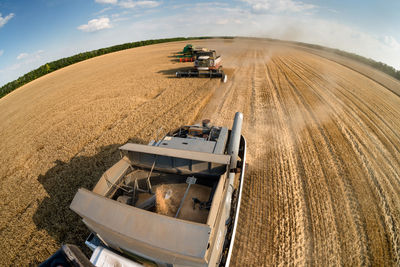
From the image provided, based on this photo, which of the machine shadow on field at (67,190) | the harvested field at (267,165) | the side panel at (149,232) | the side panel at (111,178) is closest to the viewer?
the side panel at (149,232)

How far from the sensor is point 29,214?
5238 millimetres

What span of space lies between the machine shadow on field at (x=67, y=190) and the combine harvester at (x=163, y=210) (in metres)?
2.03

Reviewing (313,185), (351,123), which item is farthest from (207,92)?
(313,185)

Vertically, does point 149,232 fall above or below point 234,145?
below

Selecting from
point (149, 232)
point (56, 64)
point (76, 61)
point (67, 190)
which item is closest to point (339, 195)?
point (149, 232)

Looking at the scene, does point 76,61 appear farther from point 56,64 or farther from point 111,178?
point 111,178

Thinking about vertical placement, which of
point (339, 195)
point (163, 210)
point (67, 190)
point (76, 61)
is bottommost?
point (339, 195)

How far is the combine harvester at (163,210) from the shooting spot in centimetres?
208

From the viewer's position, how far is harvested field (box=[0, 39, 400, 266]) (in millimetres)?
4250

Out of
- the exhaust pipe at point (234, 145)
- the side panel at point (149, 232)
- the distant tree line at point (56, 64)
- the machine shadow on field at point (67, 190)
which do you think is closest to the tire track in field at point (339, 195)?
the exhaust pipe at point (234, 145)

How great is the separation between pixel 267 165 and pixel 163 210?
4.39 m

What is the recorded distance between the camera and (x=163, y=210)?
3318 mm

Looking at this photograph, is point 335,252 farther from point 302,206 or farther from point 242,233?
point 242,233

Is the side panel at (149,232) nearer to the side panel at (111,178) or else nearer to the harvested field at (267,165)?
the side panel at (111,178)
